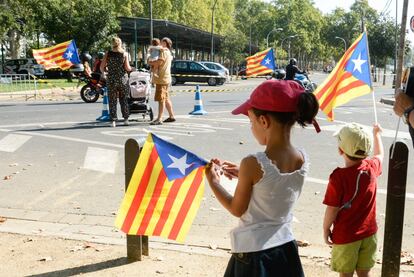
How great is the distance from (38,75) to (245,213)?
3940cm

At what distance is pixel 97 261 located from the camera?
12.8 feet

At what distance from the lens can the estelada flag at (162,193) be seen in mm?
3143

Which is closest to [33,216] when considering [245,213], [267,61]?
[245,213]

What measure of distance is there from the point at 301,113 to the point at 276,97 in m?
0.14

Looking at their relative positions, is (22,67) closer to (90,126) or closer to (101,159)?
(90,126)

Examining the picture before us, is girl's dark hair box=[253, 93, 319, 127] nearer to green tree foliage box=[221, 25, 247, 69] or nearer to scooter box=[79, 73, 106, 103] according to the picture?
scooter box=[79, 73, 106, 103]

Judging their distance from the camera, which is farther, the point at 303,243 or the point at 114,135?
the point at 114,135

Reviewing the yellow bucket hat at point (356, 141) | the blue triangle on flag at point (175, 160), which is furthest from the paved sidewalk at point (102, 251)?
the yellow bucket hat at point (356, 141)

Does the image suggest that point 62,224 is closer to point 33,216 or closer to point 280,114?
point 33,216

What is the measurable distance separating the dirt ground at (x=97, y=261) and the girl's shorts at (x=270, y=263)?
137 centimetres

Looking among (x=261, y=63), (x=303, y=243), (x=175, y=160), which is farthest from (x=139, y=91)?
(x=261, y=63)

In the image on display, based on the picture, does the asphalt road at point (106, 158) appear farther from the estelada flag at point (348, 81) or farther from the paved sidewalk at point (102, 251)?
the estelada flag at point (348, 81)

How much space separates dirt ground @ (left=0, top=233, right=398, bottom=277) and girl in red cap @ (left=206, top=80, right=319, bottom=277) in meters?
1.41

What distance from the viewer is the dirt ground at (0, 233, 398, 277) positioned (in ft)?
12.2
